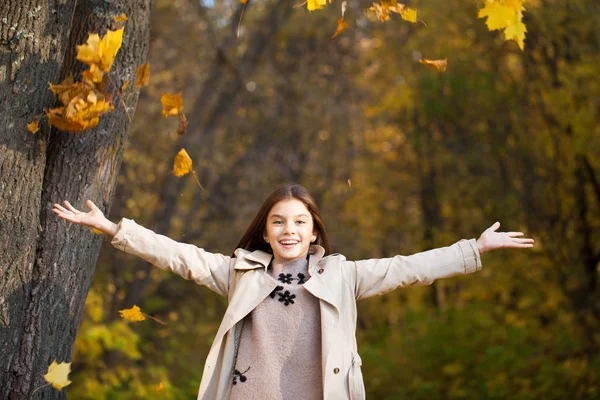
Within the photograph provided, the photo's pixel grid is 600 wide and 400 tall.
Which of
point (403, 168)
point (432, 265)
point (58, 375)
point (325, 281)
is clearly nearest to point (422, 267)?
point (432, 265)

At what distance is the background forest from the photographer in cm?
823

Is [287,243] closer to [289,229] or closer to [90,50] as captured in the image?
[289,229]

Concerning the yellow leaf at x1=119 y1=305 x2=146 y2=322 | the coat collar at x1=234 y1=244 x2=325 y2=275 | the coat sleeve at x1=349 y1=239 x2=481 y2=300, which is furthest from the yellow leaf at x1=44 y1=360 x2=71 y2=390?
the coat sleeve at x1=349 y1=239 x2=481 y2=300

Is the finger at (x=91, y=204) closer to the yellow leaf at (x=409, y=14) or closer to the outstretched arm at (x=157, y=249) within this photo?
the outstretched arm at (x=157, y=249)

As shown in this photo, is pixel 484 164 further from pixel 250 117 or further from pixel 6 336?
pixel 6 336

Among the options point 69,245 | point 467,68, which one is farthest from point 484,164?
point 69,245

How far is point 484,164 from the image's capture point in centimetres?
1042

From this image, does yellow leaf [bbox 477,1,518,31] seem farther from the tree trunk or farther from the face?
the tree trunk

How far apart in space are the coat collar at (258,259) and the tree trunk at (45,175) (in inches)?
24.1

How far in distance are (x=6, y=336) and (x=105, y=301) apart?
6.38 m

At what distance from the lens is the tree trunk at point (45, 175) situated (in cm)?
312

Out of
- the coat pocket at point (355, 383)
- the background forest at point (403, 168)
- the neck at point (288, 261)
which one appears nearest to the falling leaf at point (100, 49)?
the neck at point (288, 261)

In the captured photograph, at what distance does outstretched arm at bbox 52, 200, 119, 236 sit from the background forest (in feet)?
15.2

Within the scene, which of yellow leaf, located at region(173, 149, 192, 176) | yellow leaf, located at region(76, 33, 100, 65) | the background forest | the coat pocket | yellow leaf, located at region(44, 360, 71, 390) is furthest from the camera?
the background forest
